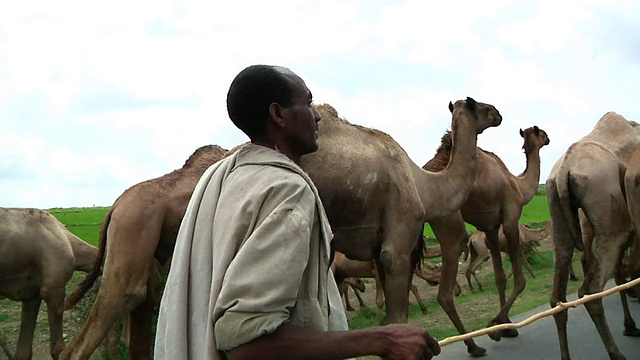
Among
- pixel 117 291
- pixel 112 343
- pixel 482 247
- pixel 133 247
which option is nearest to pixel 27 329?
pixel 112 343

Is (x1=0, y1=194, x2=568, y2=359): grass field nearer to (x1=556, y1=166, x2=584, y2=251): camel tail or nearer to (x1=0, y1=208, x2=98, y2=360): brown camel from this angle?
(x1=0, y1=208, x2=98, y2=360): brown camel

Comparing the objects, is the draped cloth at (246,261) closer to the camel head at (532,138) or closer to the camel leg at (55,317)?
the camel leg at (55,317)

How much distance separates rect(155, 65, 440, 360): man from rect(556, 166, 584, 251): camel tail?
19.1ft

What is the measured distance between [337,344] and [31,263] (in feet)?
31.0

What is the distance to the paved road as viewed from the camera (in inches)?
315

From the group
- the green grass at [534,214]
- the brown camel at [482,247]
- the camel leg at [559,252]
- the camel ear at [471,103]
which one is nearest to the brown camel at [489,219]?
the camel ear at [471,103]

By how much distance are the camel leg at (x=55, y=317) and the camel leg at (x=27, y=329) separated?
31 cm

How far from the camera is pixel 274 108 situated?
240 centimetres

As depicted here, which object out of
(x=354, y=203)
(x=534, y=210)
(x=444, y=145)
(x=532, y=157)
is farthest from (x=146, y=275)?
(x=534, y=210)

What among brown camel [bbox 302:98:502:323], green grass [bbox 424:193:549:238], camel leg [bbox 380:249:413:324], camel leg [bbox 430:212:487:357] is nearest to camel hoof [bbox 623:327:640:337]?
camel leg [bbox 430:212:487:357]

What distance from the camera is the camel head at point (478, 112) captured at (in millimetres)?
8586

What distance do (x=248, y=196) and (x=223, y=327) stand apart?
39cm

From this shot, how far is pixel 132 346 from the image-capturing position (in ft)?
24.6

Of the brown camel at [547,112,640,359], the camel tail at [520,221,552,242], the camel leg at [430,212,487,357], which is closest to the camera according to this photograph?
the brown camel at [547,112,640,359]
